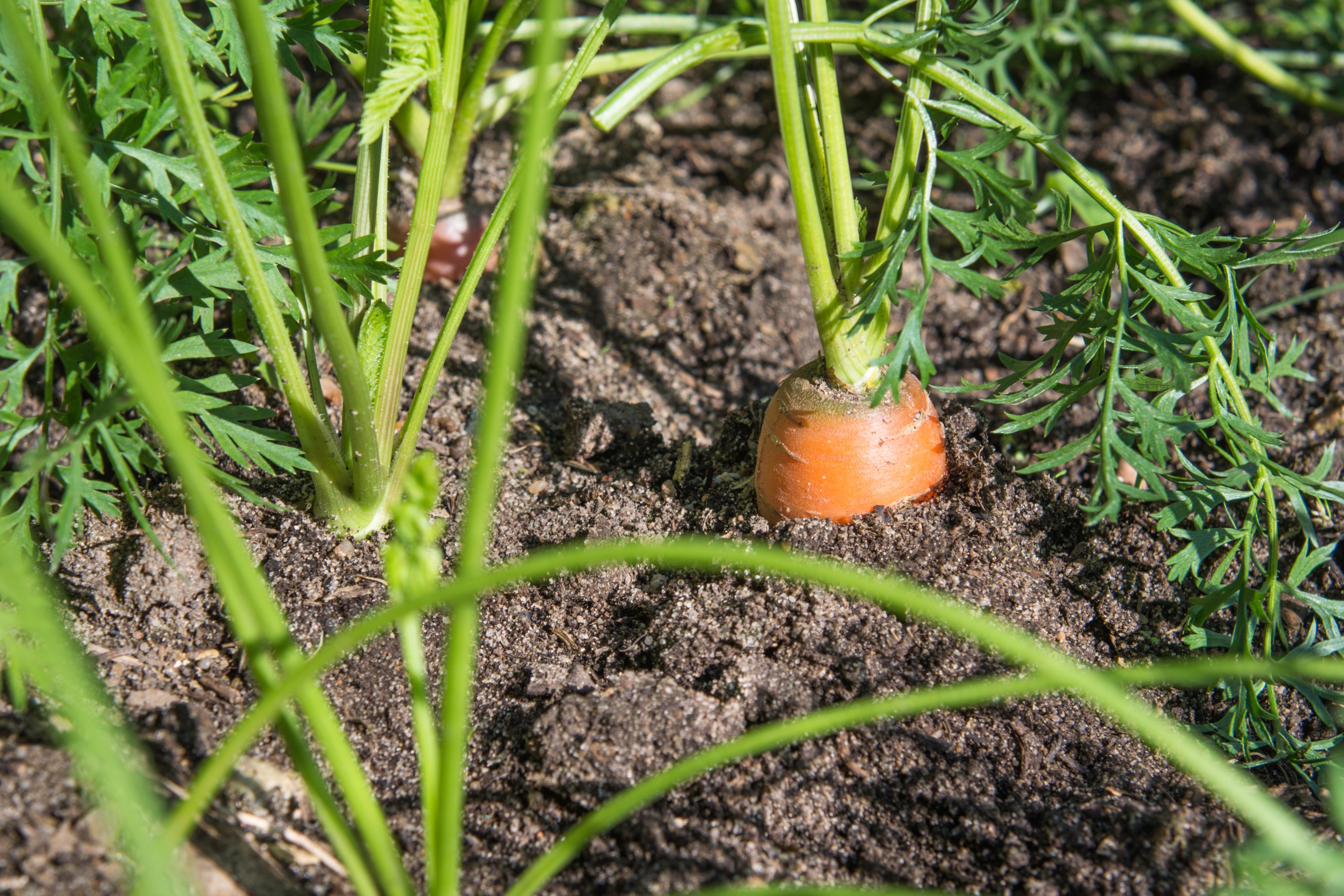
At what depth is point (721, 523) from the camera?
4.53ft

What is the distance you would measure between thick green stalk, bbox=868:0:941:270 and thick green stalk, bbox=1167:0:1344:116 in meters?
1.10

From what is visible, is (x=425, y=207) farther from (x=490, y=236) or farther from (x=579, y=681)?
(x=579, y=681)

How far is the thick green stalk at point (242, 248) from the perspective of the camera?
95cm

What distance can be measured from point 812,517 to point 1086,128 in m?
1.44

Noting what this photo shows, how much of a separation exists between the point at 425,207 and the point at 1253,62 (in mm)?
1806

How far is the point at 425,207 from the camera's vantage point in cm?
124

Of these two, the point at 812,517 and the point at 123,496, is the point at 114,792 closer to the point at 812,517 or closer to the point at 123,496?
the point at 123,496

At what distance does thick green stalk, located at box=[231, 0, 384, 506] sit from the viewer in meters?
0.80

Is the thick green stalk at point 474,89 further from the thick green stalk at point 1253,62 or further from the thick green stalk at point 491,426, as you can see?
the thick green stalk at point 1253,62

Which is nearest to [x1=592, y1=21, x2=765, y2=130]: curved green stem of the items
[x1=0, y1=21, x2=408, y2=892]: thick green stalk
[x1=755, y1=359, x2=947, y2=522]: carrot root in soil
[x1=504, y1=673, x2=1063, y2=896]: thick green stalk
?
[x1=755, y1=359, x2=947, y2=522]: carrot root in soil

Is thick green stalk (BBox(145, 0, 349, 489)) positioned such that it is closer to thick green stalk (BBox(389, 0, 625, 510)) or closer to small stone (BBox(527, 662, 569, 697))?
thick green stalk (BBox(389, 0, 625, 510))

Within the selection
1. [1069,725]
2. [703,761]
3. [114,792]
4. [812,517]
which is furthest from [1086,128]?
[114,792]

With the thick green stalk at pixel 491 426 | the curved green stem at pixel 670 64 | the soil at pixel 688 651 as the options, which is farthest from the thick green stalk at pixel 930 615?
A: the curved green stem at pixel 670 64

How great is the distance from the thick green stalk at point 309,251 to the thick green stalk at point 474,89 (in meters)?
0.35
